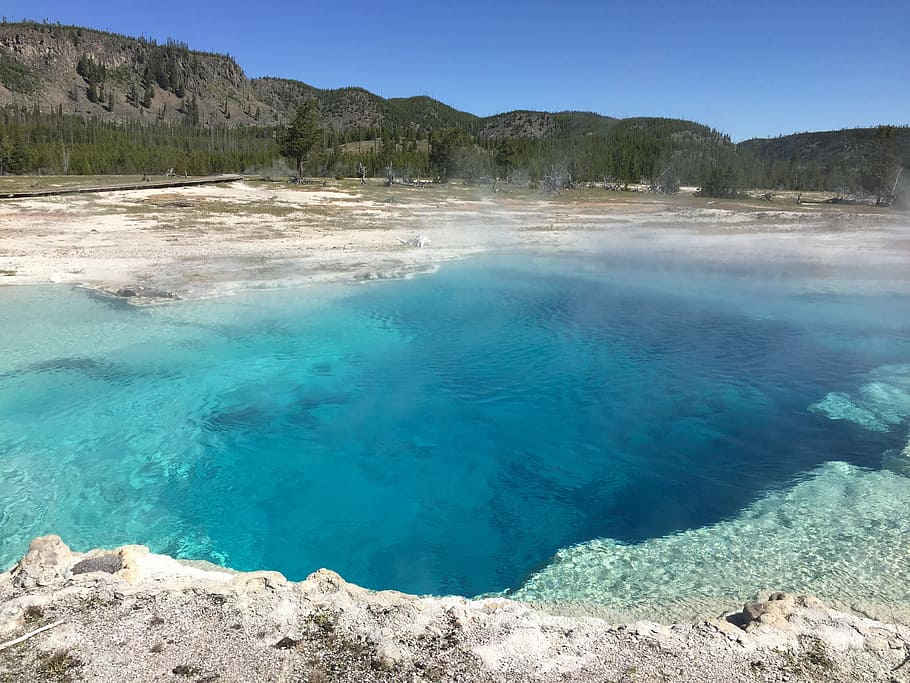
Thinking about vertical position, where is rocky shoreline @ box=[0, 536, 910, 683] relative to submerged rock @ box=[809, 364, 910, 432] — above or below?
above

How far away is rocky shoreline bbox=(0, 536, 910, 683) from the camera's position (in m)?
3.90

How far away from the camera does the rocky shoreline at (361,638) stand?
3.90 m

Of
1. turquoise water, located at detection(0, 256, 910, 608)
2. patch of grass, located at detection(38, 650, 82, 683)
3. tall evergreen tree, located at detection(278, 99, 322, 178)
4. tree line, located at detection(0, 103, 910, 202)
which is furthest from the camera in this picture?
tree line, located at detection(0, 103, 910, 202)

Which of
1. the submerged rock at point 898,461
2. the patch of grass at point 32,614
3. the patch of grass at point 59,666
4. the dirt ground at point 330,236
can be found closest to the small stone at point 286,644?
the patch of grass at point 59,666

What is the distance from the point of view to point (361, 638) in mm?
4215

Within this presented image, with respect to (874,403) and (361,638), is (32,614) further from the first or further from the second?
(874,403)

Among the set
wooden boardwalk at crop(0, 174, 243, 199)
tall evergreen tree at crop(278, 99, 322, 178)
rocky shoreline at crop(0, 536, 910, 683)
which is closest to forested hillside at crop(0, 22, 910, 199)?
tall evergreen tree at crop(278, 99, 322, 178)

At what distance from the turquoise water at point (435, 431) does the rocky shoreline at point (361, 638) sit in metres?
1.21

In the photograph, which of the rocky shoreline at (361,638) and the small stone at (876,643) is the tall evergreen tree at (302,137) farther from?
the small stone at (876,643)

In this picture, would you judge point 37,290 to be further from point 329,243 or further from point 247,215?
point 247,215

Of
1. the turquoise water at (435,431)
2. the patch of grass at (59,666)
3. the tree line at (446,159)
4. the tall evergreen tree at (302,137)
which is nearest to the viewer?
the patch of grass at (59,666)

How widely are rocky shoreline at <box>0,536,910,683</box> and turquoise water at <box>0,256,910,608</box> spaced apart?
3.97 ft

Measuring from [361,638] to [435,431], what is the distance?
5.18 meters

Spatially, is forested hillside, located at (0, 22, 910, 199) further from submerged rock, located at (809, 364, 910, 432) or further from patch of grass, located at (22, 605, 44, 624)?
patch of grass, located at (22, 605, 44, 624)
